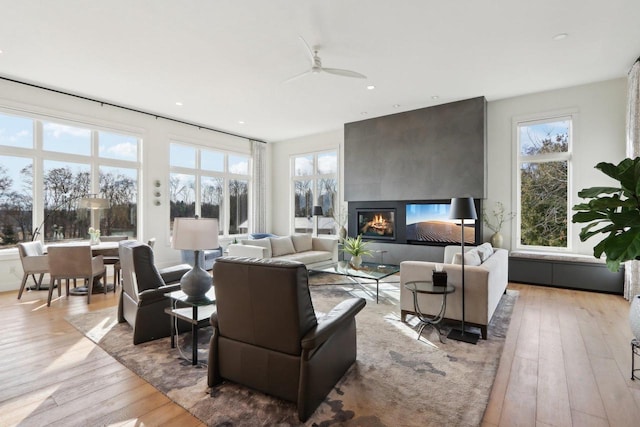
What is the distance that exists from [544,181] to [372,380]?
5214 millimetres

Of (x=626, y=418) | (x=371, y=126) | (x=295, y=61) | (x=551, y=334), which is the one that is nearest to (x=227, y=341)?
(x=626, y=418)

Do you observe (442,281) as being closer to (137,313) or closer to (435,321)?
(435,321)

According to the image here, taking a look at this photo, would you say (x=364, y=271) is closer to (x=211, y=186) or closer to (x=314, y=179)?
(x=314, y=179)

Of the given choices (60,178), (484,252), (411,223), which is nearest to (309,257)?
(411,223)

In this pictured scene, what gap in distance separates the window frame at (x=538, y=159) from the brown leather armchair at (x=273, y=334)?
4.96 metres

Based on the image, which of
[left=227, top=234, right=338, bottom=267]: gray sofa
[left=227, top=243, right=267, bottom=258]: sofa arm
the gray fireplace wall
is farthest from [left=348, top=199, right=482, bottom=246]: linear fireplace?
[left=227, top=243, right=267, bottom=258]: sofa arm

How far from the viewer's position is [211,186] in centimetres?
793

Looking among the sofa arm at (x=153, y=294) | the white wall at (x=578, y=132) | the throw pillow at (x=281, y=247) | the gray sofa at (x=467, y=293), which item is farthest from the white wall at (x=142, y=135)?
the white wall at (x=578, y=132)

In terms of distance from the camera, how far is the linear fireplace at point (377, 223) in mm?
6949

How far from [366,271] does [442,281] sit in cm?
160

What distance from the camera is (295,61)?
4352mm

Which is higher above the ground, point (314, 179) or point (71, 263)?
point (314, 179)

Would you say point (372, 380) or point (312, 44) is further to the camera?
point (312, 44)

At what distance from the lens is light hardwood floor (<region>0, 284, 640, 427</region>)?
6.37 feet
